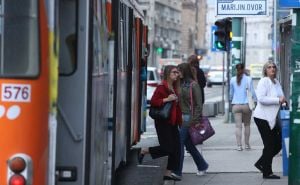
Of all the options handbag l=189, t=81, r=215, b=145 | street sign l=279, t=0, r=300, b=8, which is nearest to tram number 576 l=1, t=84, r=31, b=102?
street sign l=279, t=0, r=300, b=8

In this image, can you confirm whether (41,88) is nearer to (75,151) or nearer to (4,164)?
(4,164)

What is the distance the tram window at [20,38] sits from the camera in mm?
5125

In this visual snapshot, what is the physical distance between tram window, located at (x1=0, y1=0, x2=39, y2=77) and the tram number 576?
0.44ft

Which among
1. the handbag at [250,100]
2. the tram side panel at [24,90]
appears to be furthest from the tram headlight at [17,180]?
the handbag at [250,100]

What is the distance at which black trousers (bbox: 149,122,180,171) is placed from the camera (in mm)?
10539

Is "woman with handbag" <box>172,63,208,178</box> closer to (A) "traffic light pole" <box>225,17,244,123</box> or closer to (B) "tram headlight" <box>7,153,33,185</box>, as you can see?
(B) "tram headlight" <box>7,153,33,185</box>

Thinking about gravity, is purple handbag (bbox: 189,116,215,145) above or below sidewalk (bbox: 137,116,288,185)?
above

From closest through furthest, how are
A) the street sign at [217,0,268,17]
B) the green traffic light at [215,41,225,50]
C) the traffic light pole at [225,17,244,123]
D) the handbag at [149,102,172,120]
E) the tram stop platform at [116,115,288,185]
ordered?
the handbag at [149,102,172,120]
the tram stop platform at [116,115,288,185]
the street sign at [217,0,268,17]
the green traffic light at [215,41,225,50]
the traffic light pole at [225,17,244,123]

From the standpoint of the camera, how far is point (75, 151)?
5.94 m

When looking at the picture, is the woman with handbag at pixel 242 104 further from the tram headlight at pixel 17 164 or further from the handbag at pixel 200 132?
the tram headlight at pixel 17 164

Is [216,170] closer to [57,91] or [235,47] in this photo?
[57,91]

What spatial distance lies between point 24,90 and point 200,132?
6.76 meters

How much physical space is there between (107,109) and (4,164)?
2.34m

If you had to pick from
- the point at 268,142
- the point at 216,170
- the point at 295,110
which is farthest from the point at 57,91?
the point at 216,170
